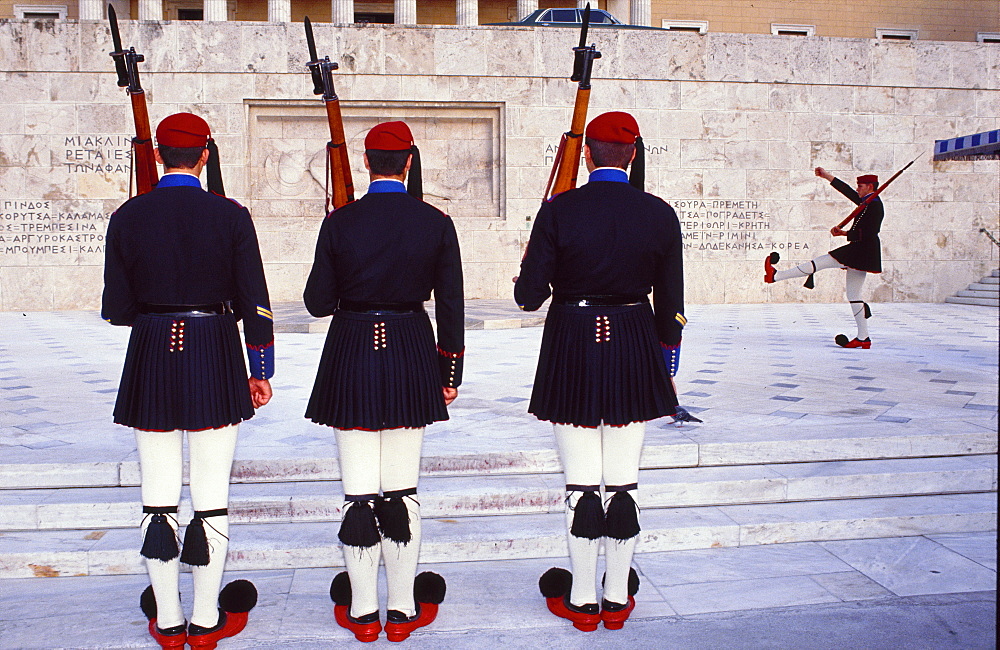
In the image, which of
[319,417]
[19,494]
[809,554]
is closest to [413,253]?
[319,417]

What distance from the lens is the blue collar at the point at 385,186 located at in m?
2.82

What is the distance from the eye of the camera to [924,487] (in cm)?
431

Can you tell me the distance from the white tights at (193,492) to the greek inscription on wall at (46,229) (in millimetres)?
10884

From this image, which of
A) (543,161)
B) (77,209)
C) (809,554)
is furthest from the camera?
(543,161)

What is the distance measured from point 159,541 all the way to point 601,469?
146 cm

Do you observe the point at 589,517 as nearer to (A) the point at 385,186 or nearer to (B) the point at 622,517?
(B) the point at 622,517

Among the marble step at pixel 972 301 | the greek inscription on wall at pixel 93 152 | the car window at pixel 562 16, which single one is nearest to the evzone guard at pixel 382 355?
the greek inscription on wall at pixel 93 152

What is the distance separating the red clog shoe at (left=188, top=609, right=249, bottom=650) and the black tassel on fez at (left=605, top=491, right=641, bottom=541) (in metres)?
1.29

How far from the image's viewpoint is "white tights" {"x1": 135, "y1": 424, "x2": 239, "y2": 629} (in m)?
2.69

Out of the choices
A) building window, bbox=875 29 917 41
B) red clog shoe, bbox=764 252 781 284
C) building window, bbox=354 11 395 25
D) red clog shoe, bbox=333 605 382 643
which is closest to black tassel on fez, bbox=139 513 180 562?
red clog shoe, bbox=333 605 382 643

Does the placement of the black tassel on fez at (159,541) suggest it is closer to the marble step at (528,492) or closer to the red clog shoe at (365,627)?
the red clog shoe at (365,627)

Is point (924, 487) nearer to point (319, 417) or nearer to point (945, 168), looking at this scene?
point (319, 417)

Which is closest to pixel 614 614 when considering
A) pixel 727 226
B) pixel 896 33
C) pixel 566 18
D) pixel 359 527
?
pixel 359 527

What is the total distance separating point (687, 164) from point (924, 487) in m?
9.90
